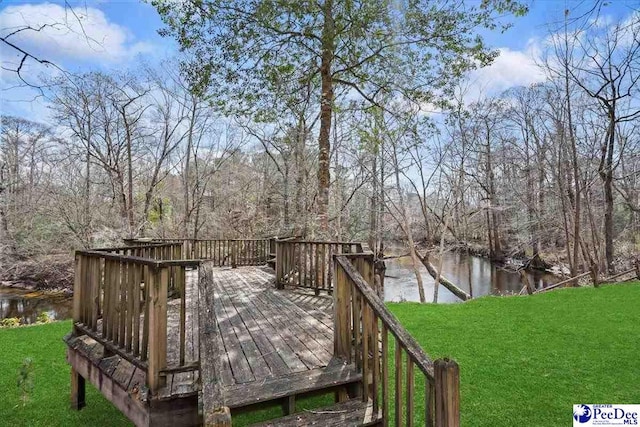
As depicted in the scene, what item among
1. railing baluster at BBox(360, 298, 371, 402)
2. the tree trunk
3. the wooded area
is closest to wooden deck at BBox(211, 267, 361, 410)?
railing baluster at BBox(360, 298, 371, 402)

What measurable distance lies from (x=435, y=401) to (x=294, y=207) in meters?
13.4

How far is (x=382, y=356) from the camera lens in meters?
2.51

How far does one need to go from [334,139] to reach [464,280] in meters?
10.1

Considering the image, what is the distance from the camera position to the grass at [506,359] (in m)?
3.69

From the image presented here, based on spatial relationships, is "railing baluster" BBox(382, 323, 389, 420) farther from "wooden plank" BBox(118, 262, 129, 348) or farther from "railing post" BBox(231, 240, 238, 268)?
"railing post" BBox(231, 240, 238, 268)

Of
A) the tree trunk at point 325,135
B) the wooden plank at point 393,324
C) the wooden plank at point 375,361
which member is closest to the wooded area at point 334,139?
the tree trunk at point 325,135

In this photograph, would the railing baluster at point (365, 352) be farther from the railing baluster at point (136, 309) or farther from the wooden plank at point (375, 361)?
the railing baluster at point (136, 309)

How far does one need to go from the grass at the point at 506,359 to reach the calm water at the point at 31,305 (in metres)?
6.66

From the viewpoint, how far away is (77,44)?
250cm

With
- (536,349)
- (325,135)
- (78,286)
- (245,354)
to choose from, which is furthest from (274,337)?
(325,135)

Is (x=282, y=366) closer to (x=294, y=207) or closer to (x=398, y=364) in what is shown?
(x=398, y=364)

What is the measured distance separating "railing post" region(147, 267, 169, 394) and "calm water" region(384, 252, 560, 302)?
11718 mm

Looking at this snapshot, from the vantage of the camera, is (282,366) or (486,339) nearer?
(282,366)

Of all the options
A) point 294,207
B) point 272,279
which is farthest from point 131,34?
point 294,207
